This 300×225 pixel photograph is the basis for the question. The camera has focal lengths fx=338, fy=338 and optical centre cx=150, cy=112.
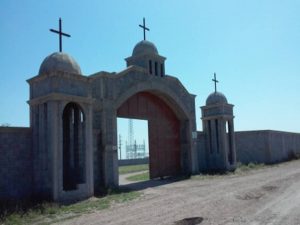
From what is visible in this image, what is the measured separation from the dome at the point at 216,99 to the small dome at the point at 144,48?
7673 mm

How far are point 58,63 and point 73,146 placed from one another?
3.85m

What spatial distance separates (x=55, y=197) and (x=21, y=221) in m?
2.64

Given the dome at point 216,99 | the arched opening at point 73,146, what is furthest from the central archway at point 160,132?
the arched opening at point 73,146

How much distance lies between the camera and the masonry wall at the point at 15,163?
13.1 m

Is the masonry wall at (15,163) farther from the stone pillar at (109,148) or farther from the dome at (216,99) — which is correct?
the dome at (216,99)

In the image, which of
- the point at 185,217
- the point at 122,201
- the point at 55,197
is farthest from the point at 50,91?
the point at 185,217

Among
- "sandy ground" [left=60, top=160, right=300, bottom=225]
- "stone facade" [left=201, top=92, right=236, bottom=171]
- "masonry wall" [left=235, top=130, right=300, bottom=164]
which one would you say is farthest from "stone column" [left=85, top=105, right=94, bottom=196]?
"masonry wall" [left=235, top=130, right=300, bottom=164]

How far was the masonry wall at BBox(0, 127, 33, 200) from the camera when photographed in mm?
13062

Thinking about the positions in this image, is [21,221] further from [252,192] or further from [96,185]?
[252,192]

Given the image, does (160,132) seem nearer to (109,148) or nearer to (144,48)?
(144,48)

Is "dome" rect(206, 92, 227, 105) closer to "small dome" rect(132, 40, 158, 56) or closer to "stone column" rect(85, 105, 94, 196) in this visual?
"small dome" rect(132, 40, 158, 56)

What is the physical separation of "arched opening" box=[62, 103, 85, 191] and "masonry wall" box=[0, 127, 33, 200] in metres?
1.88

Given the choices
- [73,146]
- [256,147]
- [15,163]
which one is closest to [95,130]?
[73,146]

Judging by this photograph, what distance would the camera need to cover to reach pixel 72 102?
14.8m
